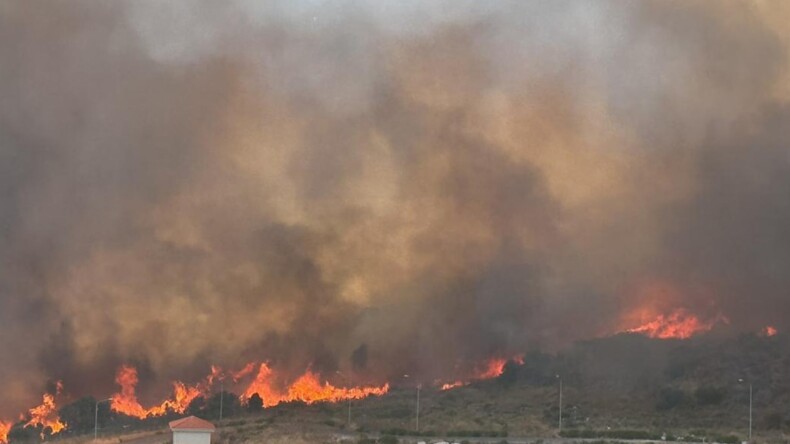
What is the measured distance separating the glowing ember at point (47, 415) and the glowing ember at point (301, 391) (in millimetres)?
13447

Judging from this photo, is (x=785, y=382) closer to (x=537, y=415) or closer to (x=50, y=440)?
(x=537, y=415)

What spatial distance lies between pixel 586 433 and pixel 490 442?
763 centimetres

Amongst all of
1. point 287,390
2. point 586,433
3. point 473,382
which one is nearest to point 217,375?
point 287,390

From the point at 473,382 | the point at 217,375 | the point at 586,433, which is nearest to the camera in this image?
the point at 586,433

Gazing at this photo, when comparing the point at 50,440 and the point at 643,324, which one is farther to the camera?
the point at 643,324

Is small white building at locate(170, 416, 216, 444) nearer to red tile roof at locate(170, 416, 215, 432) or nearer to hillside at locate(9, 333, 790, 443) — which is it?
red tile roof at locate(170, 416, 215, 432)

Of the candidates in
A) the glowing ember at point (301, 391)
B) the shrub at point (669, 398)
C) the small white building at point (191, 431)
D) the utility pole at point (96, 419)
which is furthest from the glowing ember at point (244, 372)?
the shrub at point (669, 398)

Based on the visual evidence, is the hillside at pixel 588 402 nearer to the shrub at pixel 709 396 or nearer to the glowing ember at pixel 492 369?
the shrub at pixel 709 396

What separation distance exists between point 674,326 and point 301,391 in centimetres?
2998

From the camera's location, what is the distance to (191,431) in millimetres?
68000

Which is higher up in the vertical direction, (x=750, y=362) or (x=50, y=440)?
(x=750, y=362)

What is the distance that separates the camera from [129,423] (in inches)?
3305

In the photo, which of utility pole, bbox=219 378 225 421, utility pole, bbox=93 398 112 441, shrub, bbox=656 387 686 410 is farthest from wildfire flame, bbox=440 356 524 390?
utility pole, bbox=93 398 112 441

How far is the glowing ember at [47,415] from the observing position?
82.4 m
